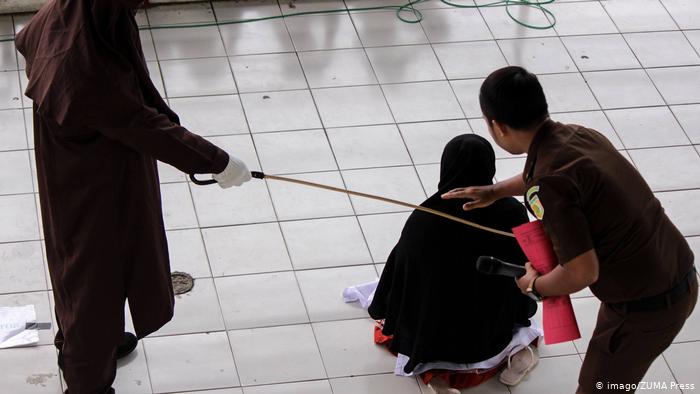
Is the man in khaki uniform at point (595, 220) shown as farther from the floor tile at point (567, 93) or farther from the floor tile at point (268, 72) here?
the floor tile at point (268, 72)

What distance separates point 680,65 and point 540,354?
2.47 metres

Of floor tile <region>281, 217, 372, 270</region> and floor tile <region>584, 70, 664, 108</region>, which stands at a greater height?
floor tile <region>281, 217, 372, 270</region>

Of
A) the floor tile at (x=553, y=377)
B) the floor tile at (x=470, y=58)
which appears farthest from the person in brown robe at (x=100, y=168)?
the floor tile at (x=470, y=58)

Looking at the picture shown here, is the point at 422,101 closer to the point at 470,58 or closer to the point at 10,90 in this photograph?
the point at 470,58

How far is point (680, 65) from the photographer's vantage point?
5.67 m

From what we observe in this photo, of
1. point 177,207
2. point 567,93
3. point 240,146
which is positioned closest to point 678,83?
point 567,93

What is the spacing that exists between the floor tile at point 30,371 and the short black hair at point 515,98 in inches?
75.2

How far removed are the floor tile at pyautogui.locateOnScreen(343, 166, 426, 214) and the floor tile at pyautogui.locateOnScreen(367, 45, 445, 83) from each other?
78 centimetres

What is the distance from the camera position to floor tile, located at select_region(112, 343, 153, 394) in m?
3.67

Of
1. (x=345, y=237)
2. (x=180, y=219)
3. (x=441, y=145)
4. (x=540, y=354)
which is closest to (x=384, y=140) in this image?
(x=441, y=145)

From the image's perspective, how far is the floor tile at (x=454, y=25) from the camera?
18.9 feet

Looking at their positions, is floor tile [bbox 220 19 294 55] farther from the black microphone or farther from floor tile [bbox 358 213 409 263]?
the black microphone

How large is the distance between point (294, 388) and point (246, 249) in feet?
2.61

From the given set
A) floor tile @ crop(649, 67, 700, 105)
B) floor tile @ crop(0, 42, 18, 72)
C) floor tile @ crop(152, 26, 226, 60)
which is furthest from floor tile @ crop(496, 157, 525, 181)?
floor tile @ crop(0, 42, 18, 72)
